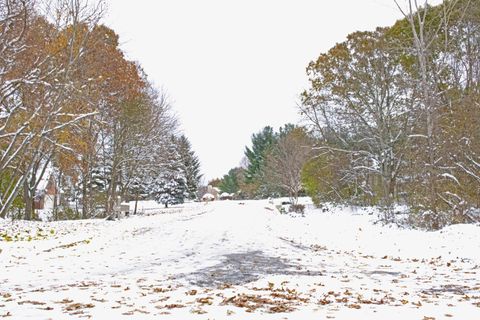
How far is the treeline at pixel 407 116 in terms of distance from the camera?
561 inches

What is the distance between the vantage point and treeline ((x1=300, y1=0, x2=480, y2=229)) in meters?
14.2

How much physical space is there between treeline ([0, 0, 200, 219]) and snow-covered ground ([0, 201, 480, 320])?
468 centimetres

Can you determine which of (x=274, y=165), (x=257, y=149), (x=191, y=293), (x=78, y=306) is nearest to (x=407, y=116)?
(x=191, y=293)

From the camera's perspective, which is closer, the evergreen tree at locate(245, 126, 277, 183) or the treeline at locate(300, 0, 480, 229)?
the treeline at locate(300, 0, 480, 229)

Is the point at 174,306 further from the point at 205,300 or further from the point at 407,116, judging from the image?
the point at 407,116

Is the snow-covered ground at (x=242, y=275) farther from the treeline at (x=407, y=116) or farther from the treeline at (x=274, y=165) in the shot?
the treeline at (x=274, y=165)

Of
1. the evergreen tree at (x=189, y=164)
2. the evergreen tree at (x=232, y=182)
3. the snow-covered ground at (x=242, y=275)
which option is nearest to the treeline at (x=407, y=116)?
the snow-covered ground at (x=242, y=275)

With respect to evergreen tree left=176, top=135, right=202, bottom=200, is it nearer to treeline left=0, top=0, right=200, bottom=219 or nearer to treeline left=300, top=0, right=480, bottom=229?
treeline left=0, top=0, right=200, bottom=219

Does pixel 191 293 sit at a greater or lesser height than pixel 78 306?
lesser

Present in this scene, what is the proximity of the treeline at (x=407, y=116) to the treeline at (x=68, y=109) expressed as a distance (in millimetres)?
11201

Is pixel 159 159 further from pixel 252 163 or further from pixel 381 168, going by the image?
pixel 252 163

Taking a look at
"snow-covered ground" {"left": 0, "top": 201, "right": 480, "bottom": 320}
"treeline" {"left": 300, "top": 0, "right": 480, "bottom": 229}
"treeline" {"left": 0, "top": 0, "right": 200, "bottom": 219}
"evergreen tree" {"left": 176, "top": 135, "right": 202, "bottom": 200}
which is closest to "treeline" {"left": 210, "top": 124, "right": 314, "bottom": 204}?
"treeline" {"left": 300, "top": 0, "right": 480, "bottom": 229}

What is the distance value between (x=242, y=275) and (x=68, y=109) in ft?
49.9

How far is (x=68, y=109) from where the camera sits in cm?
2034
